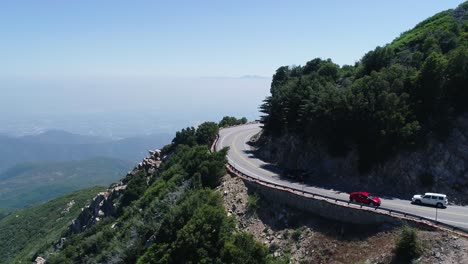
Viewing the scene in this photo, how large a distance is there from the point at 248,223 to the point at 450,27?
43719 millimetres

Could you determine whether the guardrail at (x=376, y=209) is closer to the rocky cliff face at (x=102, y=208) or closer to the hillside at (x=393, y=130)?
the hillside at (x=393, y=130)

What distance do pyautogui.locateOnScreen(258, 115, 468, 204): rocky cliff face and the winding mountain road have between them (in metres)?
1.67

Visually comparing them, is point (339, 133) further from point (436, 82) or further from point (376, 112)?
point (436, 82)

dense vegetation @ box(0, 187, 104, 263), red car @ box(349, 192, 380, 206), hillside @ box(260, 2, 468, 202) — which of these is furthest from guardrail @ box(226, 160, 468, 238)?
dense vegetation @ box(0, 187, 104, 263)

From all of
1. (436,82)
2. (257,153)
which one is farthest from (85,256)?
(436,82)

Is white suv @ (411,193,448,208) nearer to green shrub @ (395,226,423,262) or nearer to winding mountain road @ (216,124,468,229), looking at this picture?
winding mountain road @ (216,124,468,229)

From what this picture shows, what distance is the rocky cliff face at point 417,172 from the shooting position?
37062 mm

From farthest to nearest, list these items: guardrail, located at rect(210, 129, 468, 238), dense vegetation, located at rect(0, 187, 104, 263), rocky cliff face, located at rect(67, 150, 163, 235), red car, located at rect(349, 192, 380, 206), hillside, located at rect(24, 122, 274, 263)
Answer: dense vegetation, located at rect(0, 187, 104, 263) < rocky cliff face, located at rect(67, 150, 163, 235) < red car, located at rect(349, 192, 380, 206) < hillside, located at rect(24, 122, 274, 263) < guardrail, located at rect(210, 129, 468, 238)

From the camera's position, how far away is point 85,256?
4688 centimetres

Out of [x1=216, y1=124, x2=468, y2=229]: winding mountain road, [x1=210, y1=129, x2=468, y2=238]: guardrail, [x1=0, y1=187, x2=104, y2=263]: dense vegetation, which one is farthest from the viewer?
[x1=0, y1=187, x2=104, y2=263]: dense vegetation

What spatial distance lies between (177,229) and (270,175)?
15.2 meters

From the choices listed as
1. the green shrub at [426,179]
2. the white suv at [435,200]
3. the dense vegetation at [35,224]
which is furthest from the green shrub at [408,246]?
the dense vegetation at [35,224]

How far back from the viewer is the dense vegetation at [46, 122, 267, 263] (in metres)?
29.8

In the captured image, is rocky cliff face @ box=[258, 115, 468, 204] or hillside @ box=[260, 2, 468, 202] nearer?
rocky cliff face @ box=[258, 115, 468, 204]
